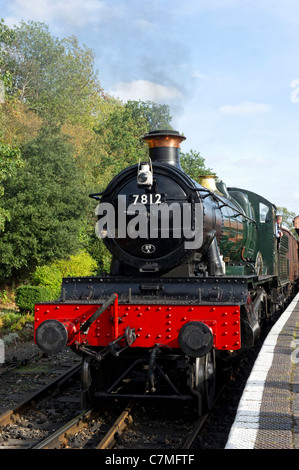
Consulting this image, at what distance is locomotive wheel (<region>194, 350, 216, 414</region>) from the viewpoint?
592 centimetres

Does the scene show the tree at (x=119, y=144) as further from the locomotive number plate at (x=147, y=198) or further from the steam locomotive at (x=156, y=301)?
the locomotive number plate at (x=147, y=198)

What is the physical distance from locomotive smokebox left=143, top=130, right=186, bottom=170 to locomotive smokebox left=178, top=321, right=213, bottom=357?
96.8 inches

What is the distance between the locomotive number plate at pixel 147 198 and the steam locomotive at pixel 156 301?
1 cm

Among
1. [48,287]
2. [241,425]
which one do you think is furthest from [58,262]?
[241,425]

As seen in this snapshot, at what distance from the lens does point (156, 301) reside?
20.2ft

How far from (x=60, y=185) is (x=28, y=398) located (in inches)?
590

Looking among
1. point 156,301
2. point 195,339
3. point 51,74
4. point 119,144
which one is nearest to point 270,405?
point 195,339

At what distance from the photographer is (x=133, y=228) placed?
6730mm

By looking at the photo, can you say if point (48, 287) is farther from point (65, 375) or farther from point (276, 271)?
point (65, 375)

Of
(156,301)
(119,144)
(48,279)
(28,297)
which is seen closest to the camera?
(156,301)

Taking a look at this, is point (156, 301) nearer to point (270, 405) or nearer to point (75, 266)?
point (270, 405)

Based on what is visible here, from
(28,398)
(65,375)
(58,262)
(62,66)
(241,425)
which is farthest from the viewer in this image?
(62,66)

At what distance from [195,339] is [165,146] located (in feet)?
9.42

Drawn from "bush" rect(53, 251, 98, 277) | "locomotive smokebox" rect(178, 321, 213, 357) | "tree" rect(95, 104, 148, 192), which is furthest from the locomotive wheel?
"tree" rect(95, 104, 148, 192)
